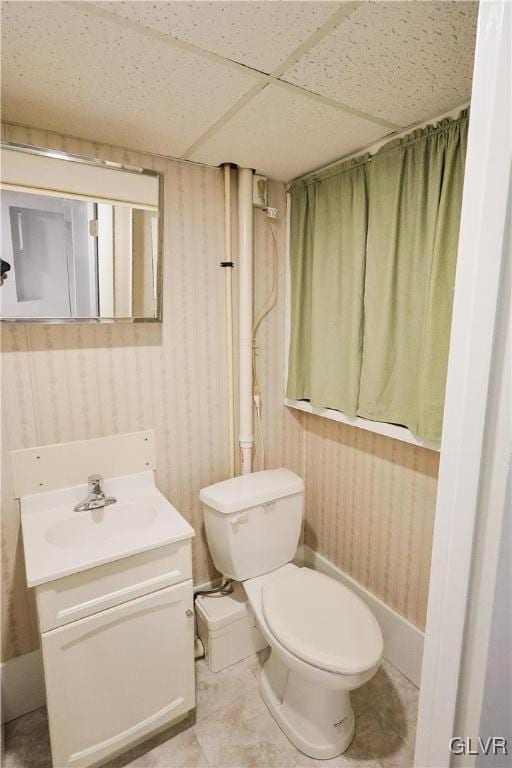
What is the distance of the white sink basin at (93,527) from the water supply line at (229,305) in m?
0.42

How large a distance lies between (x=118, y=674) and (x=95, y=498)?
22.3 inches

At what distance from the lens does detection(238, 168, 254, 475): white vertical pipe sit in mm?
1765

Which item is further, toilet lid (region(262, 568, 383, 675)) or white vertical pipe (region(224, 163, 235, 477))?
white vertical pipe (region(224, 163, 235, 477))

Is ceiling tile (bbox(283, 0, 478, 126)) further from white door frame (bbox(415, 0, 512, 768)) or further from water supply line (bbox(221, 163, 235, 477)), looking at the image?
water supply line (bbox(221, 163, 235, 477))

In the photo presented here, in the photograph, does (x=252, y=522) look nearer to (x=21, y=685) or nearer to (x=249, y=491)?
(x=249, y=491)

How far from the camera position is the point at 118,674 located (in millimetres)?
1238

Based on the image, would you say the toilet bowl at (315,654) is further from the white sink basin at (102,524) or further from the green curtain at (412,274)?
the green curtain at (412,274)

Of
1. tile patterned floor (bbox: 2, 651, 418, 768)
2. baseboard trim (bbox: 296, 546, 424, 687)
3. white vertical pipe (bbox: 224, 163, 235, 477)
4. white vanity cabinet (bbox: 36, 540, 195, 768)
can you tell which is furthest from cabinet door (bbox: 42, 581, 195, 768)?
A: baseboard trim (bbox: 296, 546, 424, 687)

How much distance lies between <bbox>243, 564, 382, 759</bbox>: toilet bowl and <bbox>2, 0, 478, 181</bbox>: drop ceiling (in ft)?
5.51

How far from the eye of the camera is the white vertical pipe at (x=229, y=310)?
175cm

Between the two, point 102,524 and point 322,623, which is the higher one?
point 102,524

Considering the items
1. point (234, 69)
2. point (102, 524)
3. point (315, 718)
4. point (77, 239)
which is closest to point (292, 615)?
point (315, 718)

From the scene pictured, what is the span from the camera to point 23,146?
1.28m

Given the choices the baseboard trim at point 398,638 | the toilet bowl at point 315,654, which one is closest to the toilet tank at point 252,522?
the toilet bowl at point 315,654
